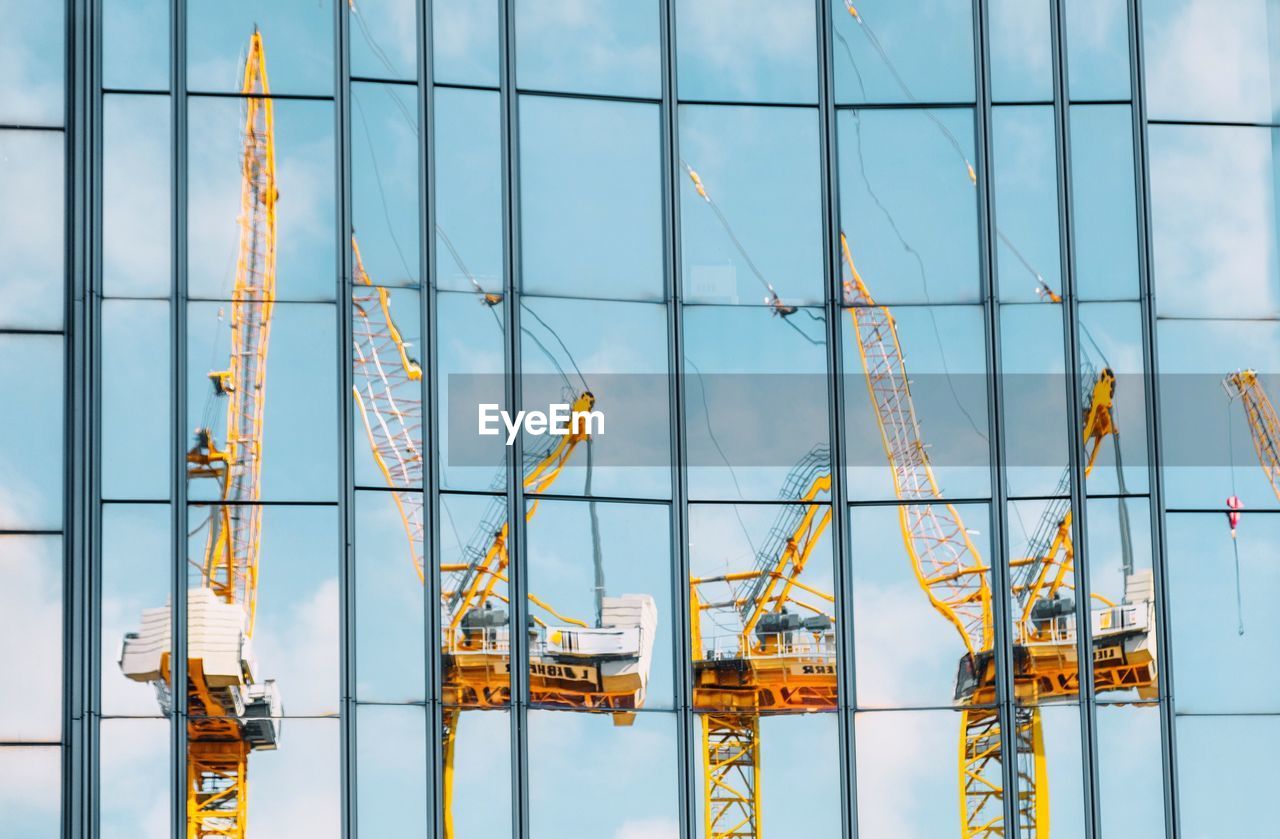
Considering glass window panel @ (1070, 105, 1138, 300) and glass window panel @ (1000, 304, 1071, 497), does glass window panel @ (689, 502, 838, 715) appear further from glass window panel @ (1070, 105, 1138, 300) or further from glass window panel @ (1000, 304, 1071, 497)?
glass window panel @ (1070, 105, 1138, 300)

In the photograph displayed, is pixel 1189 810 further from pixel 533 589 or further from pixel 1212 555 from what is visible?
pixel 533 589

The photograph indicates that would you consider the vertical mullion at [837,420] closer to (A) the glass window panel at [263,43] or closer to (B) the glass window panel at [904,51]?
(B) the glass window panel at [904,51]

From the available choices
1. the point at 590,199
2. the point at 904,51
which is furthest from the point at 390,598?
the point at 904,51

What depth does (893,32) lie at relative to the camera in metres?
17.8

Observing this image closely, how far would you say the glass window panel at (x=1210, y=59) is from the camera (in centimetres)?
1789

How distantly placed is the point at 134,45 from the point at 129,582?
18.4 feet

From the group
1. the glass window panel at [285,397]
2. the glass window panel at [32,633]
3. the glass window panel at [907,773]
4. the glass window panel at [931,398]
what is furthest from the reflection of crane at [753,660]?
the glass window panel at [32,633]

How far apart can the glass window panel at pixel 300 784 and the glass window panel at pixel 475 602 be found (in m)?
1.34

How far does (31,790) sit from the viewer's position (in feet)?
52.6

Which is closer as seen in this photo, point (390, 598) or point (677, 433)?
point (390, 598)

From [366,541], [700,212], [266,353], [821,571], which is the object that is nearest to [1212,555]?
[821,571]

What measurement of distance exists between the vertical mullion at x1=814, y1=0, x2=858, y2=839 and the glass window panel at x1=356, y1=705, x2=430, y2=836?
430cm

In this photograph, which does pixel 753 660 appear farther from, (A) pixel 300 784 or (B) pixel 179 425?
(B) pixel 179 425

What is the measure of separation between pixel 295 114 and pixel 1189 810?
1188 centimetres
